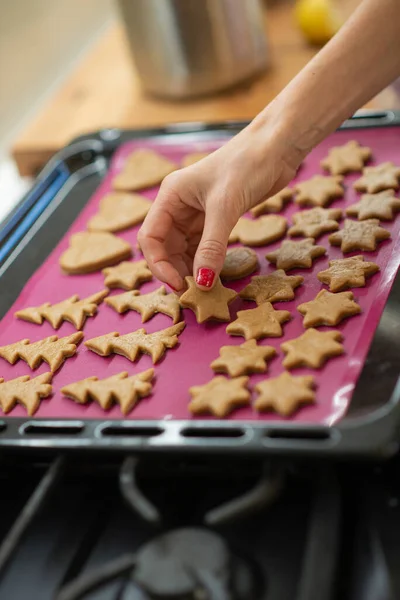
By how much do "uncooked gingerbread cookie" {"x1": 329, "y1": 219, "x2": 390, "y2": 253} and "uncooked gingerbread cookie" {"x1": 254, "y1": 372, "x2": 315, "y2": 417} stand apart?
0.34m

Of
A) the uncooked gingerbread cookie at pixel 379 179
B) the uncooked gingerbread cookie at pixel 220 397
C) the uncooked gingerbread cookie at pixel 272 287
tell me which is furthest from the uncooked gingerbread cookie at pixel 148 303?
the uncooked gingerbread cookie at pixel 379 179

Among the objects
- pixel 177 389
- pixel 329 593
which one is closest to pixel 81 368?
pixel 177 389

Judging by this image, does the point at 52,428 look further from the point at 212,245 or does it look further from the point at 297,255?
the point at 297,255

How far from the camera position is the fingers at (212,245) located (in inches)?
45.3

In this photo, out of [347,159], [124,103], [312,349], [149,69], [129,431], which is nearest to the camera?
[129,431]

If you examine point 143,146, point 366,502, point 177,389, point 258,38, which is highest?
point 258,38

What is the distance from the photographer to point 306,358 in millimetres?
1031

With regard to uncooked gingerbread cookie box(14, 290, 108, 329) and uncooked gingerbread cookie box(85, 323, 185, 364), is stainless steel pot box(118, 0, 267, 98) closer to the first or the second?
uncooked gingerbread cookie box(14, 290, 108, 329)

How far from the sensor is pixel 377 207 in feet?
4.33

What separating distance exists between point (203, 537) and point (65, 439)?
0.22m

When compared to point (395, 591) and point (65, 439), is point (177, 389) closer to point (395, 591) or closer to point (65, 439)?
point (65, 439)

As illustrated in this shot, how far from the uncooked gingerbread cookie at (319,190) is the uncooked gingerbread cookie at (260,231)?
0.21 ft

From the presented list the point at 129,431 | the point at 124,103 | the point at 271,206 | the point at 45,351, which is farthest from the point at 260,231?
the point at 124,103

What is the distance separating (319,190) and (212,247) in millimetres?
370
